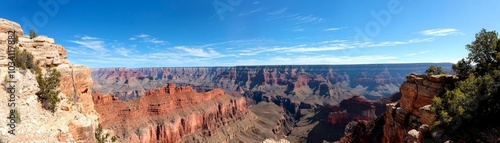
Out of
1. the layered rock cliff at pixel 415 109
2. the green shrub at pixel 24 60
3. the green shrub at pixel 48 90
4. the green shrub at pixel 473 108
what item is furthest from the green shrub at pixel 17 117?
the layered rock cliff at pixel 415 109

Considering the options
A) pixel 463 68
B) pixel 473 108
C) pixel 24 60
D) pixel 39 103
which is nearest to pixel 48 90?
pixel 39 103

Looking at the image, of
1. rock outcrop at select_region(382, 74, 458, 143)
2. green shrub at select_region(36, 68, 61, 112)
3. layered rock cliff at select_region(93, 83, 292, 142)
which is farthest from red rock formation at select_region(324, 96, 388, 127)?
green shrub at select_region(36, 68, 61, 112)

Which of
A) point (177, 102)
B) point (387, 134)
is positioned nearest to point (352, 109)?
point (177, 102)

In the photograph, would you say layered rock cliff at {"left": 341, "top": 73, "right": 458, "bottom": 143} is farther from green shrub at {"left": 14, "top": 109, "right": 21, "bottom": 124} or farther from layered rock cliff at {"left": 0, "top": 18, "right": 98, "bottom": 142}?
green shrub at {"left": 14, "top": 109, "right": 21, "bottom": 124}

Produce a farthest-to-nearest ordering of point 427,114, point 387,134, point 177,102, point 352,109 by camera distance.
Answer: point 352,109, point 177,102, point 387,134, point 427,114

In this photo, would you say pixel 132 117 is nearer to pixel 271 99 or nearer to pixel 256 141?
pixel 256 141

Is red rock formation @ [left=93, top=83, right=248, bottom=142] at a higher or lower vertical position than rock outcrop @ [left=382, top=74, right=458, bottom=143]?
lower

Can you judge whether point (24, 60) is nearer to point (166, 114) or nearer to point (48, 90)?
point (48, 90)
